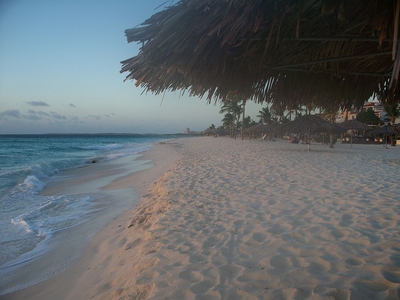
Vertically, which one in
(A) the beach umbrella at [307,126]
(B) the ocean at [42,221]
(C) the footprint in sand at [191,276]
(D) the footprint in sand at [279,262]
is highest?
(A) the beach umbrella at [307,126]

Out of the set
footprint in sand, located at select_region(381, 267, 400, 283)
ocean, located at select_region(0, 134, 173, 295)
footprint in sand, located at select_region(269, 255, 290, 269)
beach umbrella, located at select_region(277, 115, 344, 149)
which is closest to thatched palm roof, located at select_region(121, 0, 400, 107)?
footprint in sand, located at select_region(381, 267, 400, 283)

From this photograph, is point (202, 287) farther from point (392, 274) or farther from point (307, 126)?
point (307, 126)

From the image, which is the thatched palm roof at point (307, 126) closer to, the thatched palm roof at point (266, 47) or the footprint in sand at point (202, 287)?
the thatched palm roof at point (266, 47)

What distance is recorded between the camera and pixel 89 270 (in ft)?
10.00

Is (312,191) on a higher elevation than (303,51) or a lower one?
lower

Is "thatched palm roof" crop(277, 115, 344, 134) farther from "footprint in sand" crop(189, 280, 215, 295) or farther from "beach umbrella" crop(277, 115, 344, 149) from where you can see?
"footprint in sand" crop(189, 280, 215, 295)

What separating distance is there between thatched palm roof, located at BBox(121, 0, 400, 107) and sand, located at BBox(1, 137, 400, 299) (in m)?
1.51

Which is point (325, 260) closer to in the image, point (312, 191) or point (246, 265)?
point (246, 265)

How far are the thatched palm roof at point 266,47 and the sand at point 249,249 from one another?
1509 mm

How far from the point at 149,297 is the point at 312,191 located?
152 inches

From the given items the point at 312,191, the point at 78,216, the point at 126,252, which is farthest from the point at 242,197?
the point at 78,216

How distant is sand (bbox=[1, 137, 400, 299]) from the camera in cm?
202

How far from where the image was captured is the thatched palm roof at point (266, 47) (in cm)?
151

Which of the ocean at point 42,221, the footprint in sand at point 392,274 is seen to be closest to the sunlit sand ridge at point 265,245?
the footprint in sand at point 392,274
